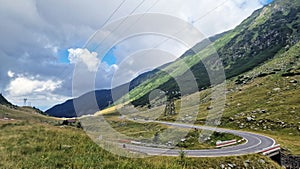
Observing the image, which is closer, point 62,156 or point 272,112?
point 62,156

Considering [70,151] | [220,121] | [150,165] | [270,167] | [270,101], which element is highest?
[270,101]

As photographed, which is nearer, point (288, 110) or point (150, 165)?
point (150, 165)

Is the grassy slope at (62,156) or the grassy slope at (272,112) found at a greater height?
the grassy slope at (272,112)

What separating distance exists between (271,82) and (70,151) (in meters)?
136

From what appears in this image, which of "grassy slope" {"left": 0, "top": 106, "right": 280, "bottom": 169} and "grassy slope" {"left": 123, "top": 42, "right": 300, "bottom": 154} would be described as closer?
"grassy slope" {"left": 0, "top": 106, "right": 280, "bottom": 169}

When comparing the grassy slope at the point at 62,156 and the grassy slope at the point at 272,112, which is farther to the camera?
the grassy slope at the point at 272,112

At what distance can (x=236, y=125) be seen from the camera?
8075cm

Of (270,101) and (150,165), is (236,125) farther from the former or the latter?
(150,165)

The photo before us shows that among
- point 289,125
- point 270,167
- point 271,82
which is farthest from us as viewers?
point 271,82

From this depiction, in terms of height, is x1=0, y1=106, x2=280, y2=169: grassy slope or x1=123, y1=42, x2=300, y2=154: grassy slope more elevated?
x1=123, y1=42, x2=300, y2=154: grassy slope

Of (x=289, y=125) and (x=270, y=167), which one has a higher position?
(x=289, y=125)

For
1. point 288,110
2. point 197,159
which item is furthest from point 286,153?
point 288,110

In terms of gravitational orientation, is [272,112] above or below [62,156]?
above

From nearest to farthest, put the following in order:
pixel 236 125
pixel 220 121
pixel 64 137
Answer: pixel 64 137 → pixel 236 125 → pixel 220 121
